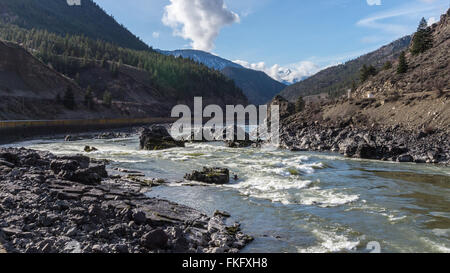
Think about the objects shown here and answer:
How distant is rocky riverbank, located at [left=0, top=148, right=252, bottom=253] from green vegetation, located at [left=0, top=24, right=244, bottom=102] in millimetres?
129143

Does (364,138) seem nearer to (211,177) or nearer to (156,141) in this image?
(211,177)

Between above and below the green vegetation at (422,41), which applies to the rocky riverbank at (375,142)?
below

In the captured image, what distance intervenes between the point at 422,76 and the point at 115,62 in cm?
12741

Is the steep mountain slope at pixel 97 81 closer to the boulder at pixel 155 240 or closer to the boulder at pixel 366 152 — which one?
the boulder at pixel 366 152

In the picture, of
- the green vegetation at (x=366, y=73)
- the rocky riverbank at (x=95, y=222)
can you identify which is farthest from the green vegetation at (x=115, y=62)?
the rocky riverbank at (x=95, y=222)

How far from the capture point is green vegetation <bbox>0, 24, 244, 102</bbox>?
13333cm

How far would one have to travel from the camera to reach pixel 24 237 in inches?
343

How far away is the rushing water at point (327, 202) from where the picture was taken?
10.8 meters

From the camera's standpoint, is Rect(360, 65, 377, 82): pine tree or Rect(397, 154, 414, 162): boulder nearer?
Rect(397, 154, 414, 162): boulder

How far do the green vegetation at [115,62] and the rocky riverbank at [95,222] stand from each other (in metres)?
129

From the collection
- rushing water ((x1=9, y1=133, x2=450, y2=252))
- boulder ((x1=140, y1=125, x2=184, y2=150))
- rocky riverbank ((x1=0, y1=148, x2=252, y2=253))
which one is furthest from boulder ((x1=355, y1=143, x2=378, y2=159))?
rocky riverbank ((x1=0, y1=148, x2=252, y2=253))

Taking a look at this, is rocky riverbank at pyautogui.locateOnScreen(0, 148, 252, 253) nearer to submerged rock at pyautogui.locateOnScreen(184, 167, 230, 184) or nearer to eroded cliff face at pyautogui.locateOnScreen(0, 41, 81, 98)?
submerged rock at pyautogui.locateOnScreen(184, 167, 230, 184)

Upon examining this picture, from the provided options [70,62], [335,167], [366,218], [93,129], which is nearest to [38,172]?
[366,218]
